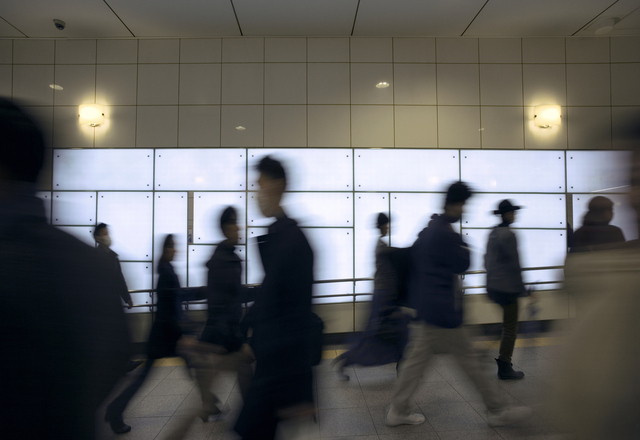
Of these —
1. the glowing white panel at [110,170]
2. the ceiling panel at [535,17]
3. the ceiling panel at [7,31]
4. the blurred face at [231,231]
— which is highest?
the ceiling panel at [535,17]

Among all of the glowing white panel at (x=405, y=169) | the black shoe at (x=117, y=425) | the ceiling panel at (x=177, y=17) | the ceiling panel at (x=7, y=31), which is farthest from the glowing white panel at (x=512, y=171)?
Answer: the ceiling panel at (x=7, y=31)

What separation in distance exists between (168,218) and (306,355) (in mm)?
4747

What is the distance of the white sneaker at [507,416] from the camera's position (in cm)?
270

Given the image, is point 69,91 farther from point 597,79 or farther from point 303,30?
point 597,79

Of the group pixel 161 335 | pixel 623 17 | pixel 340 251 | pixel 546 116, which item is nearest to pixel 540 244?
pixel 546 116

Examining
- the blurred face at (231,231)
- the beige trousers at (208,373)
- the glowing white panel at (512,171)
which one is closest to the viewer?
the beige trousers at (208,373)

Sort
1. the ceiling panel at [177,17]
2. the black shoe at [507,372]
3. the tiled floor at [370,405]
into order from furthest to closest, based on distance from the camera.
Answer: the ceiling panel at [177,17]
the black shoe at [507,372]
the tiled floor at [370,405]

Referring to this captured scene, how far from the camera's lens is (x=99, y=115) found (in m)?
5.50

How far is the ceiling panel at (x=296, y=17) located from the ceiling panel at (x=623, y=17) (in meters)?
3.74

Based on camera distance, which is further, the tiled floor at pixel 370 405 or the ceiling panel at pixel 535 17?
the ceiling panel at pixel 535 17

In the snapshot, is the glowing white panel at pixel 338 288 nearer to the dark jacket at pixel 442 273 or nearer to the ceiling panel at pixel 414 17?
the dark jacket at pixel 442 273

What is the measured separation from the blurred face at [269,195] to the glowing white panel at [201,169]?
4064mm

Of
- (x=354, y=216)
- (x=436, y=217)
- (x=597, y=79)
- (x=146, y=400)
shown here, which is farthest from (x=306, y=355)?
(x=597, y=79)

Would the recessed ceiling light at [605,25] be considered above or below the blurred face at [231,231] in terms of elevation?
above
